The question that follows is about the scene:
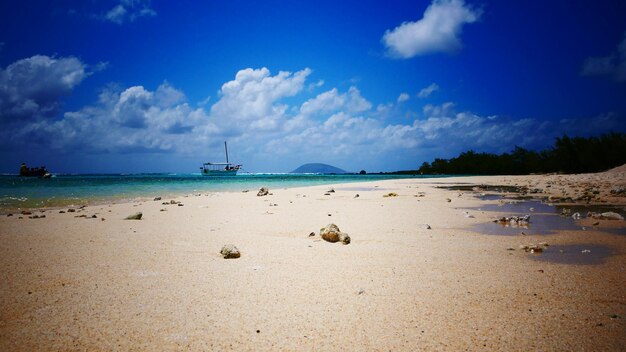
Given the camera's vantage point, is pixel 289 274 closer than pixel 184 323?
No

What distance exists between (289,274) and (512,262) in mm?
2550

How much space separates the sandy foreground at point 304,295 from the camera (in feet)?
5.90

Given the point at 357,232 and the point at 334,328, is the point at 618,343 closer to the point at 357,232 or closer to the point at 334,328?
the point at 334,328

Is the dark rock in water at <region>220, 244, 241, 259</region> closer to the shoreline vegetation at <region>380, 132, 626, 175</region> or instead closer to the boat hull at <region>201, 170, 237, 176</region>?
the shoreline vegetation at <region>380, 132, 626, 175</region>

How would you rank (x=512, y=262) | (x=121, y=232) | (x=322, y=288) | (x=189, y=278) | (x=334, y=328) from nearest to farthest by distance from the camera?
(x=334, y=328)
(x=322, y=288)
(x=189, y=278)
(x=512, y=262)
(x=121, y=232)

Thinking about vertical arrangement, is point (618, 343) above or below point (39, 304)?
below

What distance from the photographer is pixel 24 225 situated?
216 inches

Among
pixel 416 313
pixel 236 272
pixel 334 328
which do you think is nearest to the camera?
pixel 334 328

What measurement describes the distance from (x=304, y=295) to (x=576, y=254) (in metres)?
3.66

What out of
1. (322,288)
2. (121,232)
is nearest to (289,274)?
(322,288)

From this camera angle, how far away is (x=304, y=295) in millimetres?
2424

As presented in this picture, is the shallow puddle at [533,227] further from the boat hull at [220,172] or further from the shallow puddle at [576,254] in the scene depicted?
the boat hull at [220,172]

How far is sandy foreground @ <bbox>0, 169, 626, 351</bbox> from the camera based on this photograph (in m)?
1.80

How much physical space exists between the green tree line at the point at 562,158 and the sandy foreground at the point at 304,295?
56.0 metres
